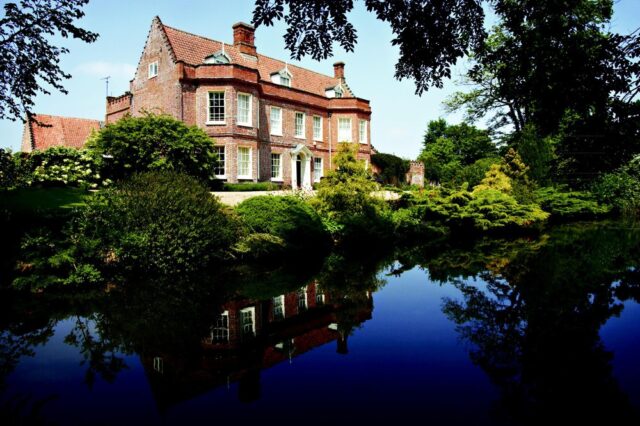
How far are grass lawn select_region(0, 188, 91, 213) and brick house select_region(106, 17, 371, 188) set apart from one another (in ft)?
16.3

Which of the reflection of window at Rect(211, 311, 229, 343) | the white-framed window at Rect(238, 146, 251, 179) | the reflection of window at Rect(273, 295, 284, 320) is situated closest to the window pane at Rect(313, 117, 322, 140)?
the white-framed window at Rect(238, 146, 251, 179)

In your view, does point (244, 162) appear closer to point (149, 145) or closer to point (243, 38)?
point (149, 145)

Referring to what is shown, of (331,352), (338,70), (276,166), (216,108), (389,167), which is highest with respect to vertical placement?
Result: (338,70)

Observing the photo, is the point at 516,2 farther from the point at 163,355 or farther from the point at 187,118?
the point at 187,118

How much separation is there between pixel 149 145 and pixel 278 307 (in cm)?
1281

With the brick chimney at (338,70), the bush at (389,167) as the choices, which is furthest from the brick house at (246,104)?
the bush at (389,167)

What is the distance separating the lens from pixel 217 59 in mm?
24125

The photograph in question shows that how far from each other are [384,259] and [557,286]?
4.65 meters

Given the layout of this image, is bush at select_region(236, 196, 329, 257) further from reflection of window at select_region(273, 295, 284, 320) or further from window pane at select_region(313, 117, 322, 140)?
window pane at select_region(313, 117, 322, 140)

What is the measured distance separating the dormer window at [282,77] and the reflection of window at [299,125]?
238cm

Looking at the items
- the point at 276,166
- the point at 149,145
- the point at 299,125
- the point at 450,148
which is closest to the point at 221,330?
the point at 149,145

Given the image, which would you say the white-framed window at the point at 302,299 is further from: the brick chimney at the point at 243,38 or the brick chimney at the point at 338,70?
the brick chimney at the point at 338,70

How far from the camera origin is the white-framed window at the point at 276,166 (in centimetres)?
2606

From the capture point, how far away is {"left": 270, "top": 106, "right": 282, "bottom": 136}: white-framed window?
26.1 meters
